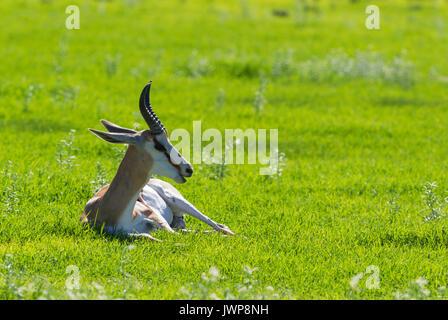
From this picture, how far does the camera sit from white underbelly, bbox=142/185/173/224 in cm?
893

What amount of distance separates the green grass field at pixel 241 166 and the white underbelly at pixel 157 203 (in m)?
0.50

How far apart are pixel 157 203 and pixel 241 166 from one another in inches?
151

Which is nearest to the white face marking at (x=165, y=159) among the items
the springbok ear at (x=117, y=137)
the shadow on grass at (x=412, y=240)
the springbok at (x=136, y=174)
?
the springbok at (x=136, y=174)

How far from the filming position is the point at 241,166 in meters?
12.6

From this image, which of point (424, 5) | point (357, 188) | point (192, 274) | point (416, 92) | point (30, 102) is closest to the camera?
point (192, 274)

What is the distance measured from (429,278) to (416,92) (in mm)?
14191

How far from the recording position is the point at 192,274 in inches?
284

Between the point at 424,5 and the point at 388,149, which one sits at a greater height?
the point at 424,5

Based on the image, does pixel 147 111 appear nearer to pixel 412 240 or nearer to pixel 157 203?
pixel 157 203

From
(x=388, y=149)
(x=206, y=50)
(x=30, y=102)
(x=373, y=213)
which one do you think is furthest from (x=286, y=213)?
(x=206, y=50)

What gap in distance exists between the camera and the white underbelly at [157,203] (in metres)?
8.93

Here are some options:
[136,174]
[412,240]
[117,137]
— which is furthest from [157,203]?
[412,240]

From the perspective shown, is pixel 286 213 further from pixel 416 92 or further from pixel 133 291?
pixel 416 92

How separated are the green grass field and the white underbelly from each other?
1.65ft
